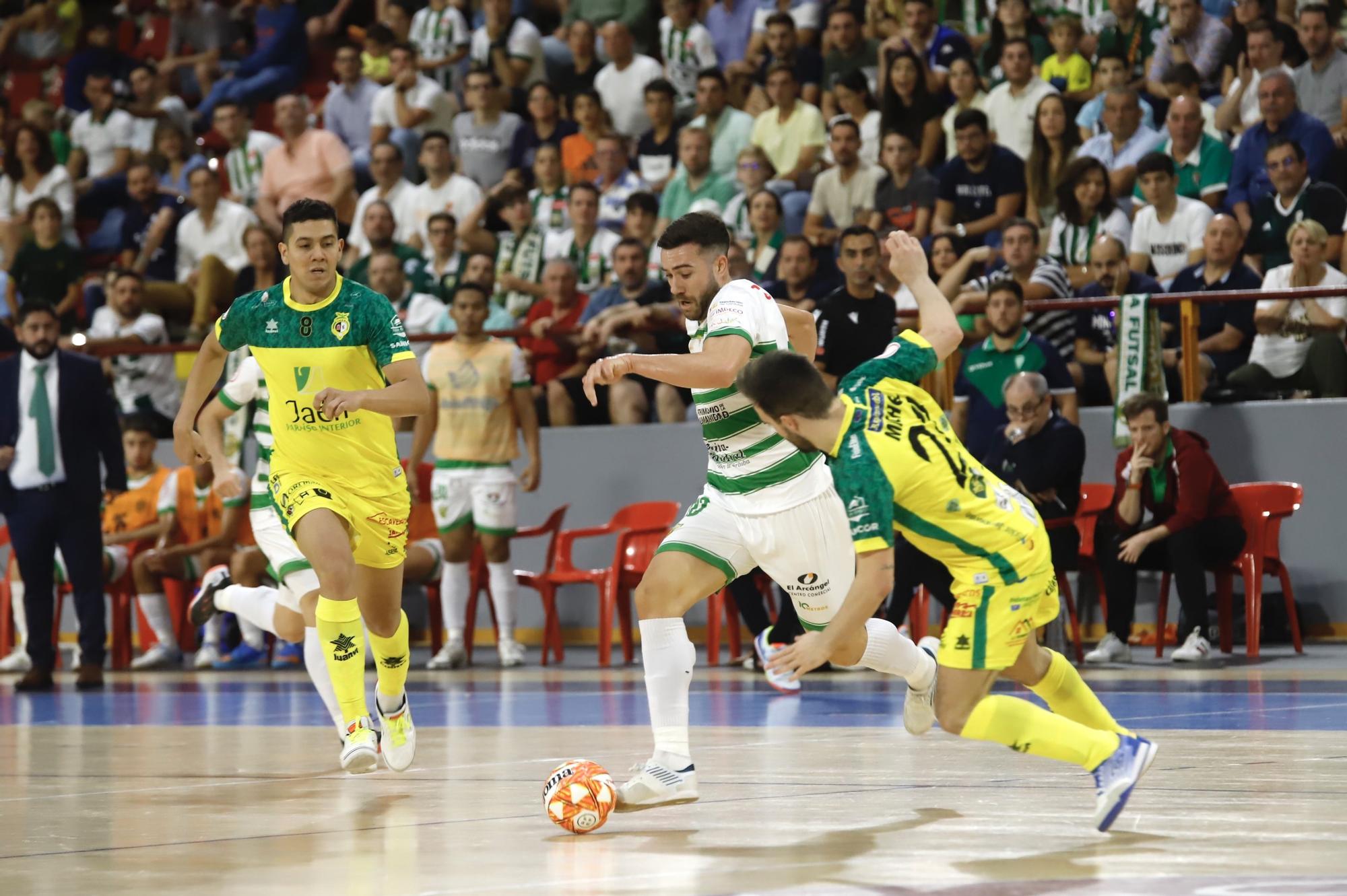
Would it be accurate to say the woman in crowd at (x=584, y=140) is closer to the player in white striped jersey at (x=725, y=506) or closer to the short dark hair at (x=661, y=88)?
the short dark hair at (x=661, y=88)

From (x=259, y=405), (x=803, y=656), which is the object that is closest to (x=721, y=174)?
(x=259, y=405)

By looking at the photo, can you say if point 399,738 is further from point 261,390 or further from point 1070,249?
point 1070,249

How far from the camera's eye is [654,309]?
13.7 m

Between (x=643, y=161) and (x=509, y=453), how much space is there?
417 cm

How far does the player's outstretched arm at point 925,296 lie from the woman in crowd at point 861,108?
32.2 feet

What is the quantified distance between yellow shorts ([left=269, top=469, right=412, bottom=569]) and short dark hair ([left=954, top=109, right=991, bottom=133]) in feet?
25.9

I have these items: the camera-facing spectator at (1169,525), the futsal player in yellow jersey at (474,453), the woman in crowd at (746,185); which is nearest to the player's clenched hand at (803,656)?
the camera-facing spectator at (1169,525)

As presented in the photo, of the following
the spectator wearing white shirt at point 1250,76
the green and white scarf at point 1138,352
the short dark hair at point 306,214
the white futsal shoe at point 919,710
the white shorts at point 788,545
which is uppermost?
the spectator wearing white shirt at point 1250,76

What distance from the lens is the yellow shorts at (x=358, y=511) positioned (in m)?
7.30

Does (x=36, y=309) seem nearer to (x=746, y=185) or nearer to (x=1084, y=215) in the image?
(x=746, y=185)

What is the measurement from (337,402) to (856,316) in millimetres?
5645

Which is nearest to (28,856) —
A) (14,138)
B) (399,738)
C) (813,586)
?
(399,738)

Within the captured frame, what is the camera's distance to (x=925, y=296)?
607 centimetres

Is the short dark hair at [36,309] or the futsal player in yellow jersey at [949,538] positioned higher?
the short dark hair at [36,309]
